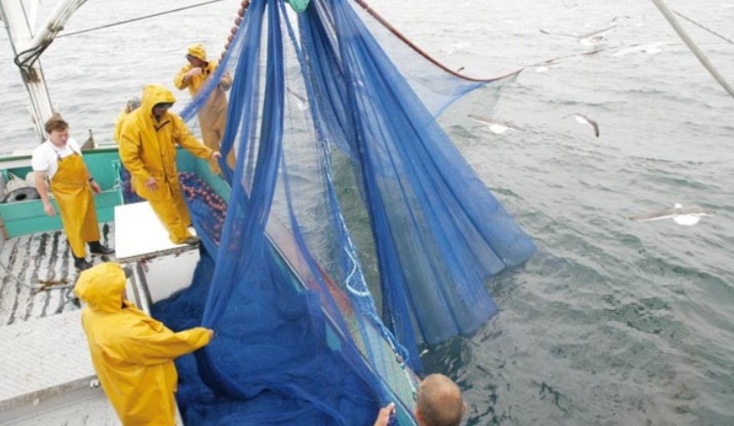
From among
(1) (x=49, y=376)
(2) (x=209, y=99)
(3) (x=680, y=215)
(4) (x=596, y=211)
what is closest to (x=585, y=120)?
(4) (x=596, y=211)

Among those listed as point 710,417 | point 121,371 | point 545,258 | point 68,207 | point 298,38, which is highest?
point 298,38

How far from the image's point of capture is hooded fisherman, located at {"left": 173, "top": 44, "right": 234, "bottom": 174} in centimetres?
460

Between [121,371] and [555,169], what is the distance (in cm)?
830

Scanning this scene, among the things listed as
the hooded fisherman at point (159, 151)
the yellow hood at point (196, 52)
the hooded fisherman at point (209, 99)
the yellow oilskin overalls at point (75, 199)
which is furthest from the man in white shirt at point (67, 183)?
the yellow hood at point (196, 52)

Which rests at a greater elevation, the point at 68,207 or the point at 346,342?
the point at 68,207

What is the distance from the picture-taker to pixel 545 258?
6.80 m

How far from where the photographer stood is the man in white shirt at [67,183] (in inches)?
182

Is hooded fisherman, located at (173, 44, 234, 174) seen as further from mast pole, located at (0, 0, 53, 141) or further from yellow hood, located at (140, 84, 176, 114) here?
mast pole, located at (0, 0, 53, 141)

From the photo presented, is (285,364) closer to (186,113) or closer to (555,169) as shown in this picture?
(186,113)

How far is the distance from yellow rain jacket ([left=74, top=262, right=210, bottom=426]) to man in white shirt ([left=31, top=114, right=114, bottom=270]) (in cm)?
219

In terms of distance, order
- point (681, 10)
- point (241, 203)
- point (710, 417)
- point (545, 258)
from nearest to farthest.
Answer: point (241, 203) → point (710, 417) → point (545, 258) → point (681, 10)

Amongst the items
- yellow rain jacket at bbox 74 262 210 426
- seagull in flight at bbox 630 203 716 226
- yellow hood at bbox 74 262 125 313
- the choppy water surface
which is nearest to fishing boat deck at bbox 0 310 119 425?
yellow rain jacket at bbox 74 262 210 426

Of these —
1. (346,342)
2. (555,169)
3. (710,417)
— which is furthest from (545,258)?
(346,342)

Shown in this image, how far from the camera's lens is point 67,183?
482 centimetres
